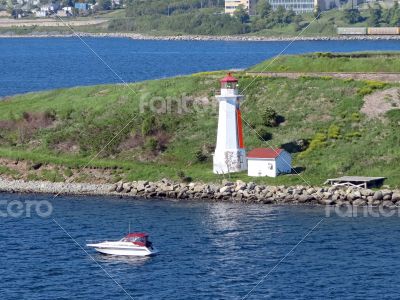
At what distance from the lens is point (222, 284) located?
61344 millimetres

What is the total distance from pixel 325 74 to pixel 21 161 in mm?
26783

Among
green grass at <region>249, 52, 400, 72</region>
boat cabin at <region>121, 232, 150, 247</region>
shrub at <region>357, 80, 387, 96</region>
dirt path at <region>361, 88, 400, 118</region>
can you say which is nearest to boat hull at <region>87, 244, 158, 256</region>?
boat cabin at <region>121, 232, 150, 247</region>

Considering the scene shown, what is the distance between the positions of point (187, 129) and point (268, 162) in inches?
489

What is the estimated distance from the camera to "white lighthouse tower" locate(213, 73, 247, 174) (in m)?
84.3

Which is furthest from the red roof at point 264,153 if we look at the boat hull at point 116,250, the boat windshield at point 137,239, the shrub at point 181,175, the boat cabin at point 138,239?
the boat hull at point 116,250

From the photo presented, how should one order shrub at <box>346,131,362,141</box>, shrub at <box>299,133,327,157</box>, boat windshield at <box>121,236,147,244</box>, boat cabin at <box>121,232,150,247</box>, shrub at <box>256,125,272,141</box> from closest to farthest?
Answer: boat cabin at <box>121,232,150,247</box>
boat windshield at <box>121,236,147,244</box>
shrub at <box>299,133,327,157</box>
shrub at <box>346,131,362,141</box>
shrub at <box>256,125,272,141</box>

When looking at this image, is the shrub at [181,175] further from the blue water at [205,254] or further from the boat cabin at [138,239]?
the boat cabin at [138,239]

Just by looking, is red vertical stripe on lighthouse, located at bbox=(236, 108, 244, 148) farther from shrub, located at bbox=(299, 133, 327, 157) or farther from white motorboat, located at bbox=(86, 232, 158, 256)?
white motorboat, located at bbox=(86, 232, 158, 256)

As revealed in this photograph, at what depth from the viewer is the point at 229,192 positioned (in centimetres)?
8200

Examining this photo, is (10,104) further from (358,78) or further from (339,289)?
(339,289)

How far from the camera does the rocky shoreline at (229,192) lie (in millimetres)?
79812

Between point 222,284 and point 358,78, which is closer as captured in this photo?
point 222,284

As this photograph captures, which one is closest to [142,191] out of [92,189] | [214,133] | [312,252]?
[92,189]

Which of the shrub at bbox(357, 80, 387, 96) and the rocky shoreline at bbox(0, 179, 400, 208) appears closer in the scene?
the rocky shoreline at bbox(0, 179, 400, 208)
